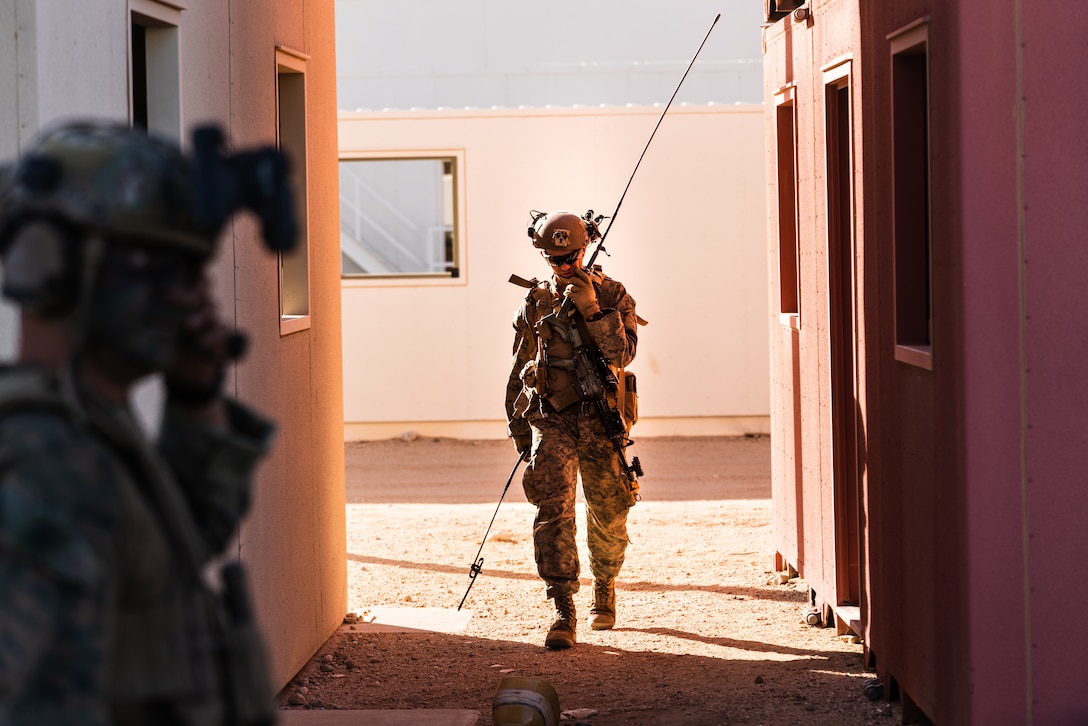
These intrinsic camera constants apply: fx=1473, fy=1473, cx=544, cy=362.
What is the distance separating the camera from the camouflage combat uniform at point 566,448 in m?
7.16

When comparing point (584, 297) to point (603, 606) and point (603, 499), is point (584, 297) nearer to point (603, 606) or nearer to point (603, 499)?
point (603, 499)

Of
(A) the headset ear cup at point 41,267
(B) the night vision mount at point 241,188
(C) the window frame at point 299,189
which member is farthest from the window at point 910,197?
(A) the headset ear cup at point 41,267

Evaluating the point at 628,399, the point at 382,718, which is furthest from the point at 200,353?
the point at 628,399

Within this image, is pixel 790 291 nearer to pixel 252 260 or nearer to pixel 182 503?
pixel 252 260

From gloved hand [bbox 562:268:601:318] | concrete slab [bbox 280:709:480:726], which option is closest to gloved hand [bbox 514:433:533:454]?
gloved hand [bbox 562:268:601:318]

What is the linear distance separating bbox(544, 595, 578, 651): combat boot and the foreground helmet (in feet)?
5.59

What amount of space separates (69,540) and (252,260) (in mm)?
4179

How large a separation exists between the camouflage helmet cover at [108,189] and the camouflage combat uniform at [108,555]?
189mm

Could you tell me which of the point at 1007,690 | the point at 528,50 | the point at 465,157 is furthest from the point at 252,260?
the point at 528,50

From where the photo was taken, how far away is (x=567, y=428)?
286 inches

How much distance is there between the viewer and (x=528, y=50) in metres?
19.0

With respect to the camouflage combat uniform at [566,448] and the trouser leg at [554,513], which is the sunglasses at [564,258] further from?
the trouser leg at [554,513]

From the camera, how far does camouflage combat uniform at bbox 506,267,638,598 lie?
23.5ft

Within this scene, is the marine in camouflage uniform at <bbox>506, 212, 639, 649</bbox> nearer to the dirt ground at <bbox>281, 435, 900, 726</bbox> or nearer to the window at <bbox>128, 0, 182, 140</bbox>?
the dirt ground at <bbox>281, 435, 900, 726</bbox>
